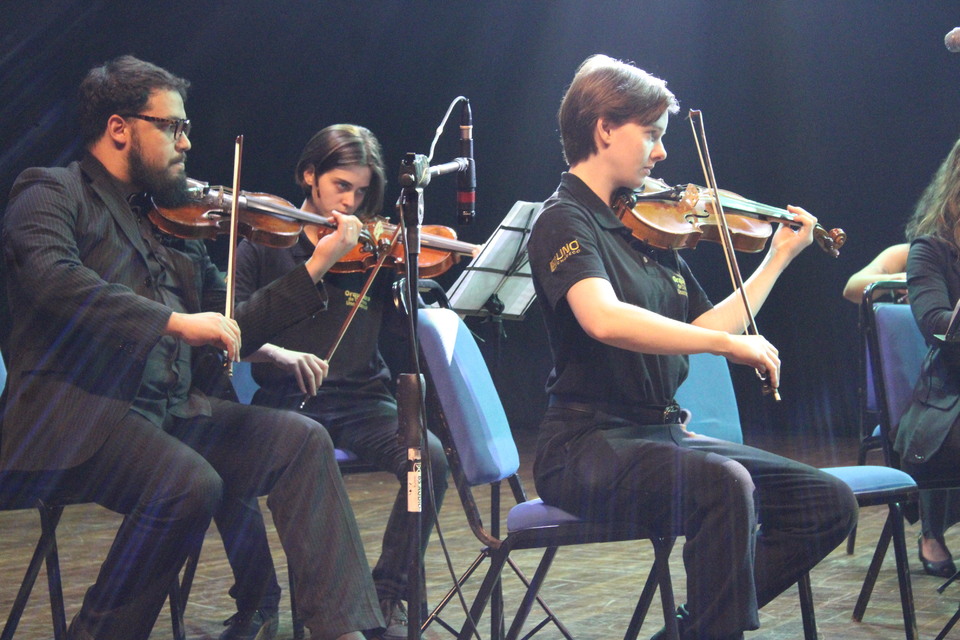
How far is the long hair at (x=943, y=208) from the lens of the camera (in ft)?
8.20

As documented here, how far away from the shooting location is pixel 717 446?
65.0 inches

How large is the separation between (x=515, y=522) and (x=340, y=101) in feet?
16.1

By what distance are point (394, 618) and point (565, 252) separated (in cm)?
102

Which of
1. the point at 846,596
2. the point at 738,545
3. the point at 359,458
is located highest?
the point at 738,545

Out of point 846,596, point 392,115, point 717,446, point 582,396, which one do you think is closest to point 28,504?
point 582,396

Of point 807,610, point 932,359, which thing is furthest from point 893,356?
point 807,610

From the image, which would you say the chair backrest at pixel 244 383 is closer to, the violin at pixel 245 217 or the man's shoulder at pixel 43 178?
the violin at pixel 245 217

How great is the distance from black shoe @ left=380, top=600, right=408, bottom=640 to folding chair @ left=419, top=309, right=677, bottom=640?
433 mm

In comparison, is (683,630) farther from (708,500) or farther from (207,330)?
(207,330)

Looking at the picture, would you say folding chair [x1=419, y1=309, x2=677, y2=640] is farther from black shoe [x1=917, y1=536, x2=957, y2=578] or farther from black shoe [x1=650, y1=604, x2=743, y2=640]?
black shoe [x1=917, y1=536, x2=957, y2=578]

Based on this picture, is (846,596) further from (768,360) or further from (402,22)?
(402,22)

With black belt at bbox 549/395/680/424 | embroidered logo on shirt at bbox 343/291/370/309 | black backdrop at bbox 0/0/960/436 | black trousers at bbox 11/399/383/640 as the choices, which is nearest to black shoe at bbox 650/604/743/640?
black belt at bbox 549/395/680/424

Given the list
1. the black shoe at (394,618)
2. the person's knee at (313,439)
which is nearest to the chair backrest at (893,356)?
the black shoe at (394,618)

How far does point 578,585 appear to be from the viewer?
8.95 feet
